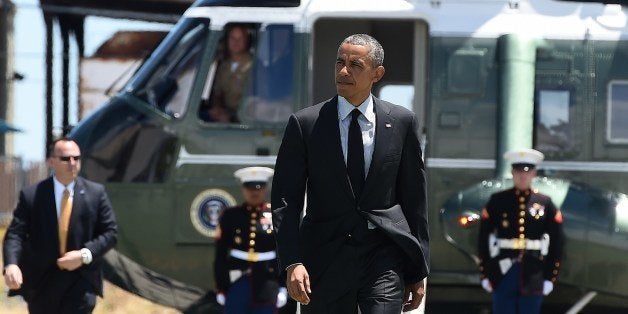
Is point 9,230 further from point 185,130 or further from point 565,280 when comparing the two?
point 565,280

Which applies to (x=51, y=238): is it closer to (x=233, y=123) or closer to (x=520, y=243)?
(x=233, y=123)

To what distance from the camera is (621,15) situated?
9.48 m

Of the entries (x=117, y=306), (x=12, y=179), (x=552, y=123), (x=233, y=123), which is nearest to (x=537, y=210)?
(x=552, y=123)

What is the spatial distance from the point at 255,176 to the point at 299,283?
3.89m

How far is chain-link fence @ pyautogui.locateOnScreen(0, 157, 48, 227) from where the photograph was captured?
2495 centimetres

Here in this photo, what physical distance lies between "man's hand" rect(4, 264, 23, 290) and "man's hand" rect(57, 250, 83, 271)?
0.23 m

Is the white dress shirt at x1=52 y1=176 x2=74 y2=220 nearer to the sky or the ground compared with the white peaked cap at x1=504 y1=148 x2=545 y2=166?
nearer to the ground

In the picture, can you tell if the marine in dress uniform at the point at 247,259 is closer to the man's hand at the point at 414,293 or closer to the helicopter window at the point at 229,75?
the helicopter window at the point at 229,75

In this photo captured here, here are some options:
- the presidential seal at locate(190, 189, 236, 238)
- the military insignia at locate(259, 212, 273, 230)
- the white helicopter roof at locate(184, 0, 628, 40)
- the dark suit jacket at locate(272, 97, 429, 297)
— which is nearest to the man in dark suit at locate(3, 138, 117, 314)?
the military insignia at locate(259, 212, 273, 230)

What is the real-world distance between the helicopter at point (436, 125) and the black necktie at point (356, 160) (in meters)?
3.91

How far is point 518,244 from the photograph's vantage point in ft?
29.7

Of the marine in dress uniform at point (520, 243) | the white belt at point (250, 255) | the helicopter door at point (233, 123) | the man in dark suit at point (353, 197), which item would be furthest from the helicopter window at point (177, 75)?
the man in dark suit at point (353, 197)

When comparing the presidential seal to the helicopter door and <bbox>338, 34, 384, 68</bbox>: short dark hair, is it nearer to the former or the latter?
the helicopter door

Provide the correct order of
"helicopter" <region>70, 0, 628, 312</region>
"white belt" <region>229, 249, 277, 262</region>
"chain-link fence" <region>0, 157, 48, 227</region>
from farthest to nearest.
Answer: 1. "chain-link fence" <region>0, 157, 48, 227</region>
2. "helicopter" <region>70, 0, 628, 312</region>
3. "white belt" <region>229, 249, 277, 262</region>
